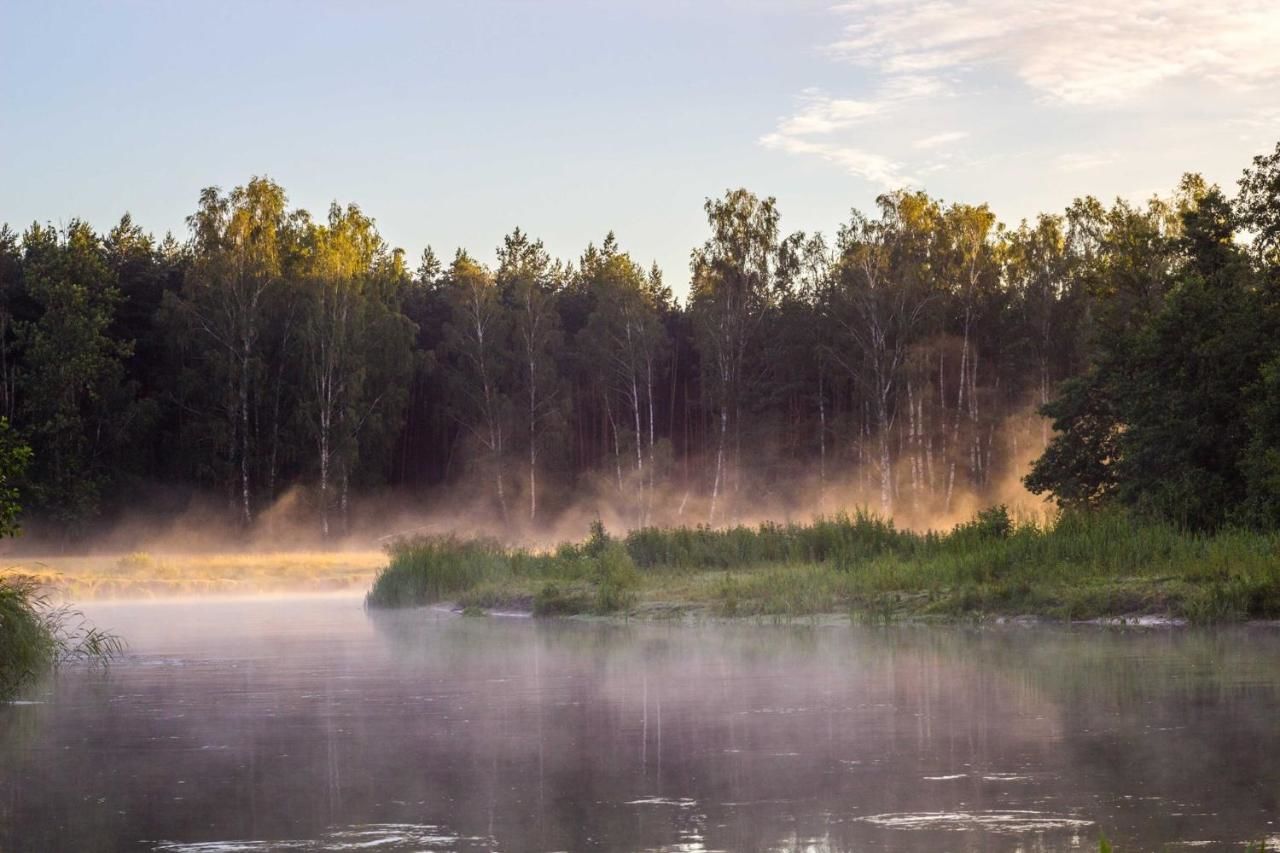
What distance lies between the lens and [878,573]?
28.1 meters

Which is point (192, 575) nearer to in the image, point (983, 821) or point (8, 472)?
point (8, 472)

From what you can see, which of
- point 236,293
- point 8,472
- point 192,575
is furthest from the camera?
point 236,293

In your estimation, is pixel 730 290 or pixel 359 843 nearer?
pixel 359 843

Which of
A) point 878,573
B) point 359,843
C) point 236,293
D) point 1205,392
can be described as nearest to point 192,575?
point 236,293

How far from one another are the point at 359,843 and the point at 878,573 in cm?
2019

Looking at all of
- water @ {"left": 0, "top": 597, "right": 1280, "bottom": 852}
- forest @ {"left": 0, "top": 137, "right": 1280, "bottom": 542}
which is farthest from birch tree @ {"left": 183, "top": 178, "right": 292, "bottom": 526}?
water @ {"left": 0, "top": 597, "right": 1280, "bottom": 852}

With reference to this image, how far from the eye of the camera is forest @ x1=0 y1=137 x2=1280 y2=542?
221 ft

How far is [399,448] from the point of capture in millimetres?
83625

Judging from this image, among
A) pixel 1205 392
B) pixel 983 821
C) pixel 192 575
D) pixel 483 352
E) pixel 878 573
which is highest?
pixel 483 352

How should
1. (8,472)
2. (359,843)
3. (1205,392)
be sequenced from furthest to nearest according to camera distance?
(1205,392) → (8,472) → (359,843)

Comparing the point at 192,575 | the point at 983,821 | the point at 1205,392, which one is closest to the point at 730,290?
the point at 192,575

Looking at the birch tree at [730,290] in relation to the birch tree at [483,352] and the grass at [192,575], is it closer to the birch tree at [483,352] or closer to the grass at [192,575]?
the birch tree at [483,352]

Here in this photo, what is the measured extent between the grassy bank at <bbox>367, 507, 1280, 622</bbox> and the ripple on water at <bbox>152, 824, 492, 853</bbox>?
16.7 meters

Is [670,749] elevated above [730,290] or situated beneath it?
situated beneath
